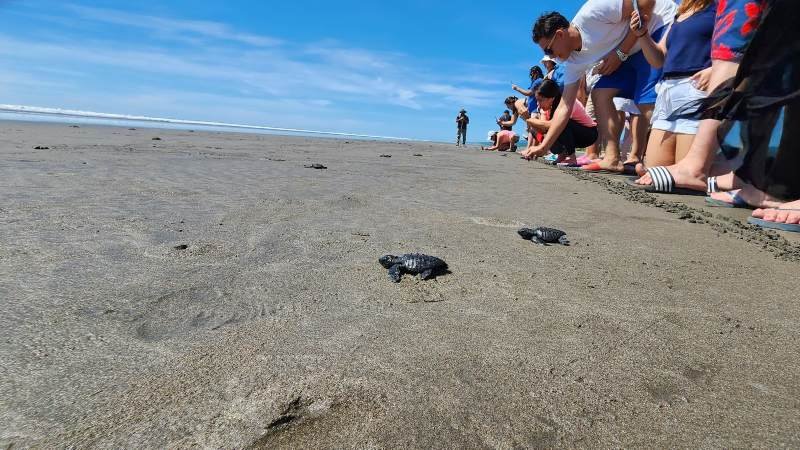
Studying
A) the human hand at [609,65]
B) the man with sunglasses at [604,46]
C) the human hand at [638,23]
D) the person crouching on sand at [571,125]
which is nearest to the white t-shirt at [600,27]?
the man with sunglasses at [604,46]

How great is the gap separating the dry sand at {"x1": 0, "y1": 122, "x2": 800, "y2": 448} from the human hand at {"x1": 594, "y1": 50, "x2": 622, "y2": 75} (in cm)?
330

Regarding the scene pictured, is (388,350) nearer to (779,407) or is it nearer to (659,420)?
(659,420)

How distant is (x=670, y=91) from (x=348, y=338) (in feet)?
14.2

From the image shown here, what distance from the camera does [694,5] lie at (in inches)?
159

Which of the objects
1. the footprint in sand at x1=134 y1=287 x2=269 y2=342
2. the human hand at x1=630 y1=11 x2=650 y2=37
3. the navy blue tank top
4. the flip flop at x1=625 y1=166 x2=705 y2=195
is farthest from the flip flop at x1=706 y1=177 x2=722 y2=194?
the footprint in sand at x1=134 y1=287 x2=269 y2=342

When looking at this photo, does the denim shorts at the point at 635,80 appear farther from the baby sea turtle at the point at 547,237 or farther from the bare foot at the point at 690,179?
the baby sea turtle at the point at 547,237

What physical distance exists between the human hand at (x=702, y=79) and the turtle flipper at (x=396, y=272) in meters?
3.69

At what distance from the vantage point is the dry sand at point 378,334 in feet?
2.96

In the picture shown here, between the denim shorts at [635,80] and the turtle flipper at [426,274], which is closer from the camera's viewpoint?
the turtle flipper at [426,274]

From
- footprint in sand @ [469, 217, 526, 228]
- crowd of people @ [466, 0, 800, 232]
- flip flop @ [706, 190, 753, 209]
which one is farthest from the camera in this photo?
flip flop @ [706, 190, 753, 209]

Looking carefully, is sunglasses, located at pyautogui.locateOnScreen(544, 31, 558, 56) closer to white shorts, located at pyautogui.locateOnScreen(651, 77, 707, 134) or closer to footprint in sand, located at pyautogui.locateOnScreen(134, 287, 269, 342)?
white shorts, located at pyautogui.locateOnScreen(651, 77, 707, 134)

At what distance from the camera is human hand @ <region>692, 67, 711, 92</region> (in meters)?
3.86

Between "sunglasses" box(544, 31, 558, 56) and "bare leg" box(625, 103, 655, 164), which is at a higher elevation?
"sunglasses" box(544, 31, 558, 56)

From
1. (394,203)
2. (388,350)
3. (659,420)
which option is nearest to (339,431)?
(388,350)
